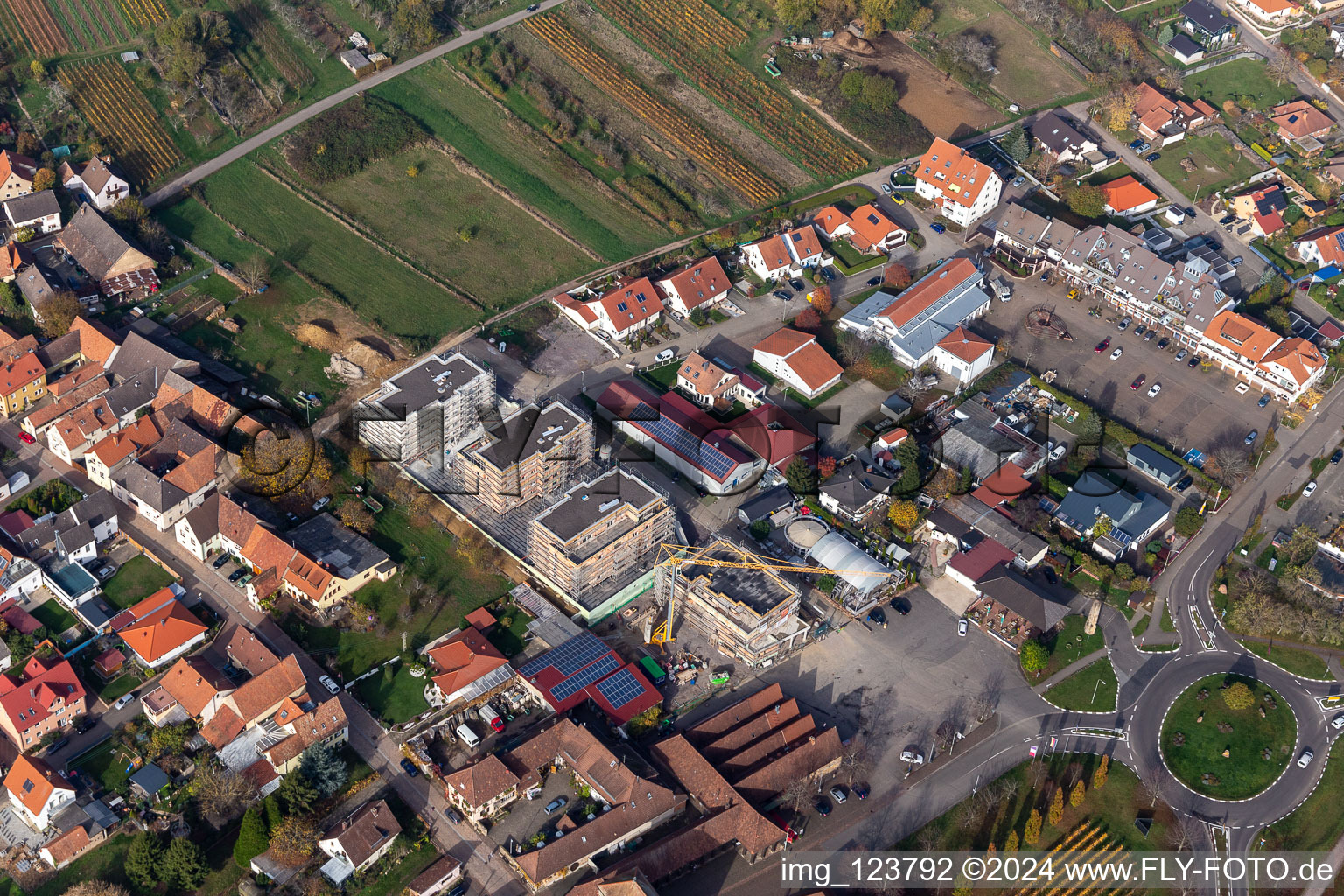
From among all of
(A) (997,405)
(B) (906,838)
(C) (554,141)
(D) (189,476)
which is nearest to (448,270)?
(C) (554,141)

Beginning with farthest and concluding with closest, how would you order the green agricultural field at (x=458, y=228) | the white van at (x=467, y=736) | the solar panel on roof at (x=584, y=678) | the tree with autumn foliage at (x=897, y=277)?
the tree with autumn foliage at (x=897, y=277)
the green agricultural field at (x=458, y=228)
the solar panel on roof at (x=584, y=678)
the white van at (x=467, y=736)

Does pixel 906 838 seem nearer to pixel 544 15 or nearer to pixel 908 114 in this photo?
pixel 908 114

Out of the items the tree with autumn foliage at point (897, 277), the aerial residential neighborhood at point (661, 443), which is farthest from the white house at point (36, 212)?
the tree with autumn foliage at point (897, 277)

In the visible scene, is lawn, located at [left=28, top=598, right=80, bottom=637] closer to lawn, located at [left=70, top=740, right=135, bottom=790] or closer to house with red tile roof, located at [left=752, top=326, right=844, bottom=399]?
lawn, located at [left=70, top=740, right=135, bottom=790]

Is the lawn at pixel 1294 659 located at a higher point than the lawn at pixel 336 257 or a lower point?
lower

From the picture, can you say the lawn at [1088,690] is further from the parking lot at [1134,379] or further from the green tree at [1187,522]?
the parking lot at [1134,379]
